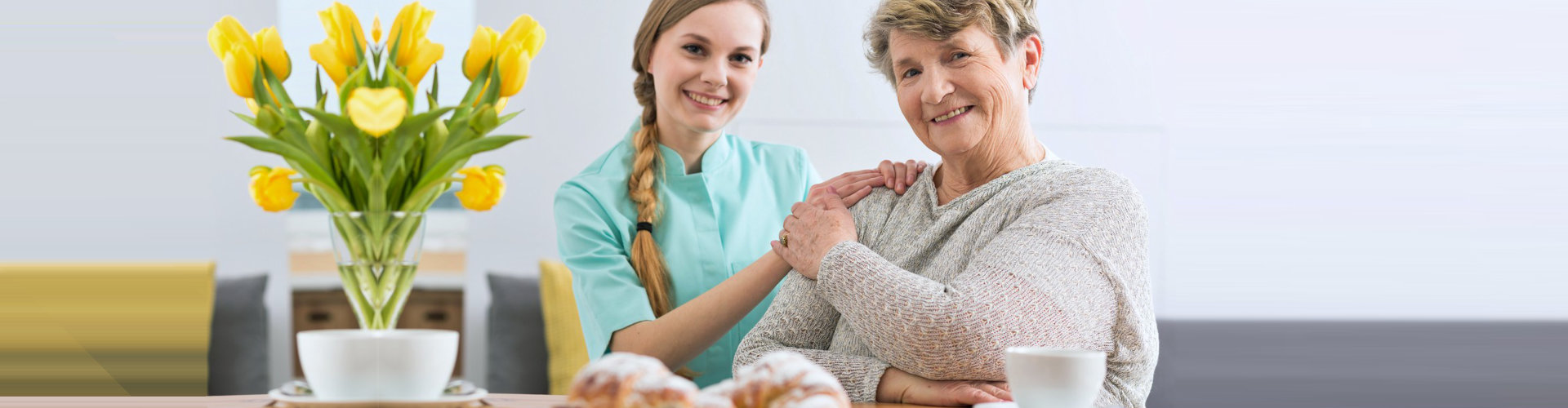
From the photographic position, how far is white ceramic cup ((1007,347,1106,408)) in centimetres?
83

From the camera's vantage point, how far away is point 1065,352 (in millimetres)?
860

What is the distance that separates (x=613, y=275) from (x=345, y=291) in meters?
0.77

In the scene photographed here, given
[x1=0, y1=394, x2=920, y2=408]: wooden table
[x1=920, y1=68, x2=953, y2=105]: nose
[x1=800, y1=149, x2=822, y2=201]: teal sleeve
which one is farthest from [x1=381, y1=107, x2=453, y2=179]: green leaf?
[x1=800, y1=149, x2=822, y2=201]: teal sleeve

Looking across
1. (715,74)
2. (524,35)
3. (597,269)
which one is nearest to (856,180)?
(715,74)

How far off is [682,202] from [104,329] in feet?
6.69

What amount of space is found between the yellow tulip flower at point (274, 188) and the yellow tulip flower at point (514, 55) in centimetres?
20

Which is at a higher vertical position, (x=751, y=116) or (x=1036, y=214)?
(x=751, y=116)

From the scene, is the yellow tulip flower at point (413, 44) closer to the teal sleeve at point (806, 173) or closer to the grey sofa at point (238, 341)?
the teal sleeve at point (806, 173)

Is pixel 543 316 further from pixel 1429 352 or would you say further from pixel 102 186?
pixel 1429 352

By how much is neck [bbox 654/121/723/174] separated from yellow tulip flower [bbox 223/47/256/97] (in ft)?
3.29

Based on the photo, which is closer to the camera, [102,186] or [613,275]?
[613,275]

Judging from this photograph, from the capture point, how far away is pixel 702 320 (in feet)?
5.19

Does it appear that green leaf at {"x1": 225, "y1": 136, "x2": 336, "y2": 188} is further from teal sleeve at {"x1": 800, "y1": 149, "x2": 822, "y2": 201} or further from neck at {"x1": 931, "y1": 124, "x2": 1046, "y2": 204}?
teal sleeve at {"x1": 800, "y1": 149, "x2": 822, "y2": 201}

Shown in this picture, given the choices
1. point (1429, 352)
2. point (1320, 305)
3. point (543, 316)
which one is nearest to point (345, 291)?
point (543, 316)
